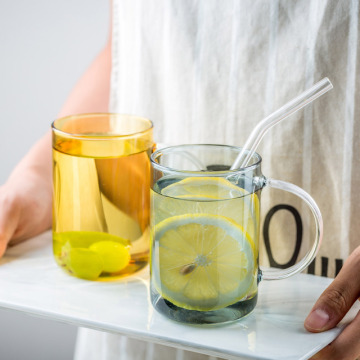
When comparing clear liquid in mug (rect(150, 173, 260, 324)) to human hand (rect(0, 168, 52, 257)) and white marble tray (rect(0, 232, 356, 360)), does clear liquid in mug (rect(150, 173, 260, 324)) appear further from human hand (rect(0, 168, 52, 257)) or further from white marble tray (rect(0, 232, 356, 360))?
human hand (rect(0, 168, 52, 257))

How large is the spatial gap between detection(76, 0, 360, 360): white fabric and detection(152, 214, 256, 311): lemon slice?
6.6 inches

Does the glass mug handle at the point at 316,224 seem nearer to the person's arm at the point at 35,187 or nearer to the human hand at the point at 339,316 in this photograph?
the human hand at the point at 339,316

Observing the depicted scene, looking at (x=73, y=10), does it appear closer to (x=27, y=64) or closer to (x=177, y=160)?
(x=27, y=64)

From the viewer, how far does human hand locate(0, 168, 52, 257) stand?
2.13 feet

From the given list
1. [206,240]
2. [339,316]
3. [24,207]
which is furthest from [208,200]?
[24,207]

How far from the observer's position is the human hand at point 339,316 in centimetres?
51

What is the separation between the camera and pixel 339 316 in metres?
0.51

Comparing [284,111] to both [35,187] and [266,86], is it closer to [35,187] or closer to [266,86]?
[266,86]

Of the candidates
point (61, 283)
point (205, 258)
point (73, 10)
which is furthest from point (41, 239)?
point (73, 10)

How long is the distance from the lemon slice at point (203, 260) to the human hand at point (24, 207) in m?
0.20

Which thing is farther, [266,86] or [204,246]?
[266,86]

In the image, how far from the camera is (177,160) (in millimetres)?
562

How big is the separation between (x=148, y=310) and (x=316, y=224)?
0.50 feet

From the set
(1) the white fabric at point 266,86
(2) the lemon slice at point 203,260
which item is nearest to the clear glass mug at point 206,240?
(2) the lemon slice at point 203,260
